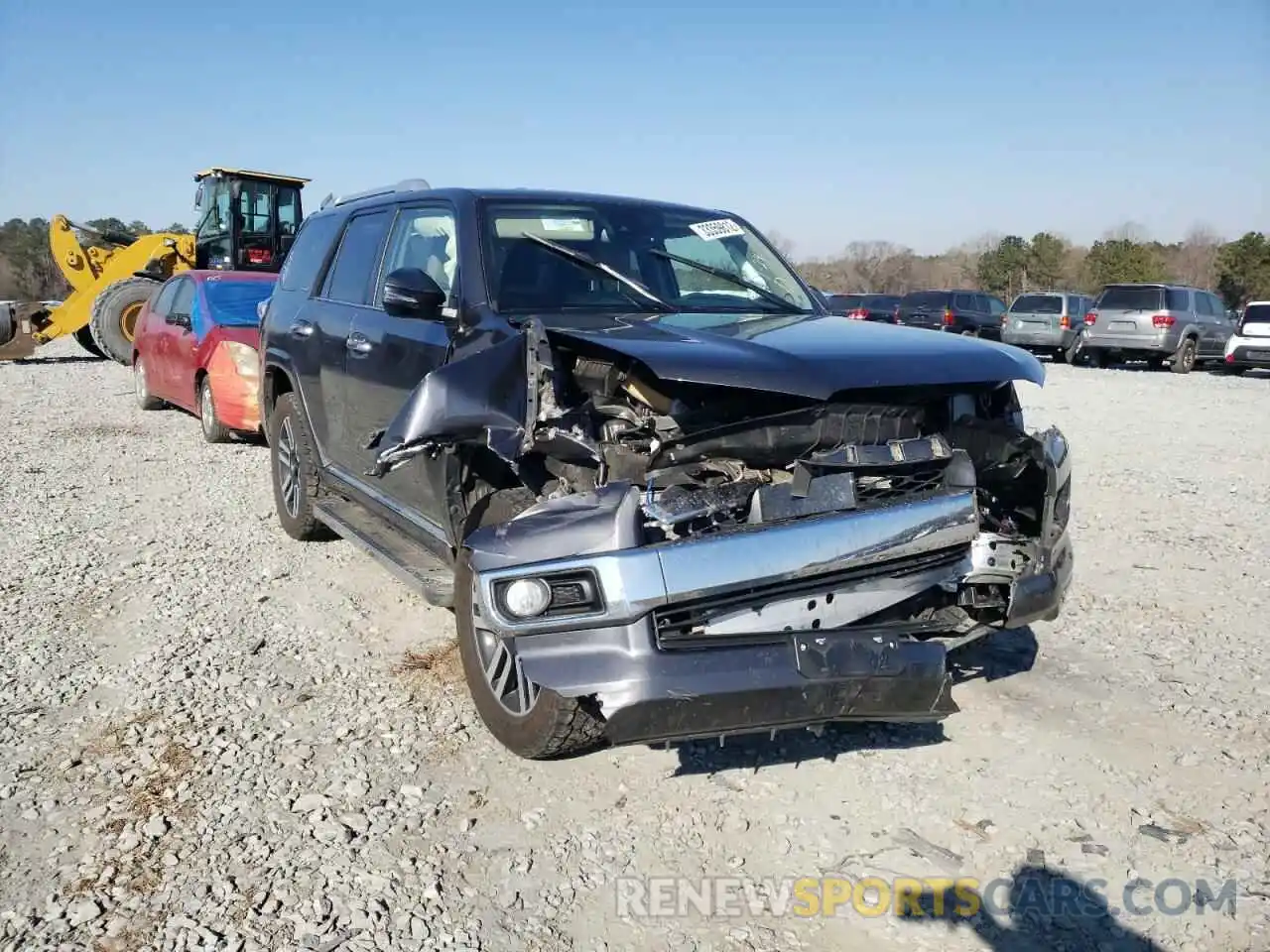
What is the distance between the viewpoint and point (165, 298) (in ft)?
36.8

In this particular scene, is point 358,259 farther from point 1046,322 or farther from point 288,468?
point 1046,322

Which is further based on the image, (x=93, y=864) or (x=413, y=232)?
(x=413, y=232)

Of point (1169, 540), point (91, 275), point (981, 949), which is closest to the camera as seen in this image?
point (981, 949)

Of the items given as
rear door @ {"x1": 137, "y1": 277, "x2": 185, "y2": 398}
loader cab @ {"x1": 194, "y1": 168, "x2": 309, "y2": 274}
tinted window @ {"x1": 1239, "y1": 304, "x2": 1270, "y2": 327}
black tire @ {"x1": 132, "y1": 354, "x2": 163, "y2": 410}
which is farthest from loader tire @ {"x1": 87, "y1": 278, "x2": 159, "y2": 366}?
tinted window @ {"x1": 1239, "y1": 304, "x2": 1270, "y2": 327}

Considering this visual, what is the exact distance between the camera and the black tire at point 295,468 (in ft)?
18.5

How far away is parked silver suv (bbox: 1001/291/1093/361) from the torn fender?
22.0 metres

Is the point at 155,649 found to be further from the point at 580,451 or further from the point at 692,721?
the point at 692,721

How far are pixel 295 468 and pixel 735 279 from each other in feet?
9.52

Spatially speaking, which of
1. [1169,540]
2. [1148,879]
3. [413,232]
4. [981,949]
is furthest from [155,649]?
[1169,540]

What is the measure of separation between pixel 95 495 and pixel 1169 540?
741 cm

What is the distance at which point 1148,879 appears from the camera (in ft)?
9.23

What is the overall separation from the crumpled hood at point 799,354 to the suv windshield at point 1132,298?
1911 centimetres

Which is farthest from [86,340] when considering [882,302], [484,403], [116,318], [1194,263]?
[1194,263]

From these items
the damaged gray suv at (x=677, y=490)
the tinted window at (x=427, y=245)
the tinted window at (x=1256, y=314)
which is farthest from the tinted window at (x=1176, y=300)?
the tinted window at (x=427, y=245)
